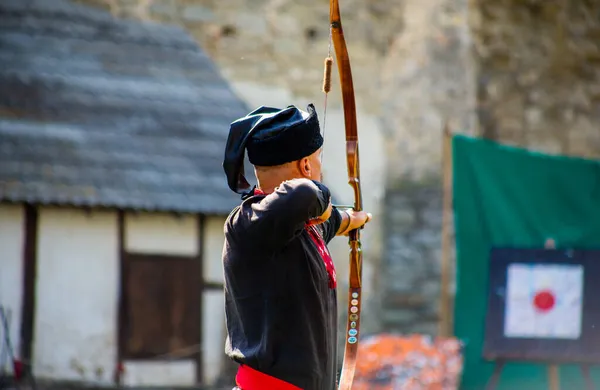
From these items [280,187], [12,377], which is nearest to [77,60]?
[12,377]

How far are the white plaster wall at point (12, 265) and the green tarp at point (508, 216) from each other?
3.00 meters

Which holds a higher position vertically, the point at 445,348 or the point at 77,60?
the point at 77,60

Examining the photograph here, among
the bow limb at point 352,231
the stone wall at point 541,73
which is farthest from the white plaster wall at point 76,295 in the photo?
the bow limb at point 352,231

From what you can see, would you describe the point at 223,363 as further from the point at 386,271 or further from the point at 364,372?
the point at 386,271

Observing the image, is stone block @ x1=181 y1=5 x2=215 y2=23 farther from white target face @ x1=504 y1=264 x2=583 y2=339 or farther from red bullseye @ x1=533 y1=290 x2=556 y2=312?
red bullseye @ x1=533 y1=290 x2=556 y2=312

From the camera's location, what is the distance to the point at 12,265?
22.3 feet

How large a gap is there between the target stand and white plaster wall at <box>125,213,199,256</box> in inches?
89.5

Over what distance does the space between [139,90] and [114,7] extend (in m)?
0.70

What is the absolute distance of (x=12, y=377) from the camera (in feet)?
21.9

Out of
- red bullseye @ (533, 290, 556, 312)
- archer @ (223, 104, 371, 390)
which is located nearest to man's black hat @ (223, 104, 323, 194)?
archer @ (223, 104, 371, 390)

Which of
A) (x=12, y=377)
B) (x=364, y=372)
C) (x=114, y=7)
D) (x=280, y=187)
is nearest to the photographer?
(x=280, y=187)

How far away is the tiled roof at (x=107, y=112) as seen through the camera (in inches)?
270

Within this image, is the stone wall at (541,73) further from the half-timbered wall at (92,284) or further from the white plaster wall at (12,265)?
the white plaster wall at (12,265)

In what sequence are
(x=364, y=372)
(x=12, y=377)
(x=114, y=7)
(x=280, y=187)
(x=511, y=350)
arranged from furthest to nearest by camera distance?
(x=114, y=7) < (x=364, y=372) < (x=12, y=377) < (x=511, y=350) < (x=280, y=187)
